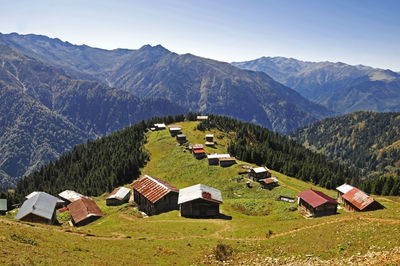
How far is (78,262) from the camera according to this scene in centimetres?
2917

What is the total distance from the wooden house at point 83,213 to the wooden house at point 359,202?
69.7 meters

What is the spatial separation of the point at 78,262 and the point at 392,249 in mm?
31712

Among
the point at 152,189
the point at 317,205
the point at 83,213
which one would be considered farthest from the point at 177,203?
the point at 317,205

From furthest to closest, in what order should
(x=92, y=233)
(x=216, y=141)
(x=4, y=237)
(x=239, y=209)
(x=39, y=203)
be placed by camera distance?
(x=216, y=141) < (x=239, y=209) < (x=39, y=203) < (x=92, y=233) < (x=4, y=237)

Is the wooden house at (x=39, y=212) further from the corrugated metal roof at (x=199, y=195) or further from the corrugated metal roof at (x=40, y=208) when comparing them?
the corrugated metal roof at (x=199, y=195)

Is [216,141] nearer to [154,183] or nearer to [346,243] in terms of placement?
[154,183]

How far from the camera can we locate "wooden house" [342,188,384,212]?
72.6 metres

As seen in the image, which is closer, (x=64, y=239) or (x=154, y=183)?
(x=64, y=239)

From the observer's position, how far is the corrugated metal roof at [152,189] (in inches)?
2992

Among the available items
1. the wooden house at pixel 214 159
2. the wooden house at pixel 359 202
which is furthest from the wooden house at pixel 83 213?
the wooden house at pixel 359 202

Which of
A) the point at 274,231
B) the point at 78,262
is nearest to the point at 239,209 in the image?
the point at 274,231

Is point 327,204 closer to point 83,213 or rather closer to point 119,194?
point 83,213

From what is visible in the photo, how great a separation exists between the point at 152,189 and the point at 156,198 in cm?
600

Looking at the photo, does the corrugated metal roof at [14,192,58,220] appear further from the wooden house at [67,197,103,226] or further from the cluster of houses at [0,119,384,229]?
the wooden house at [67,197,103,226]
